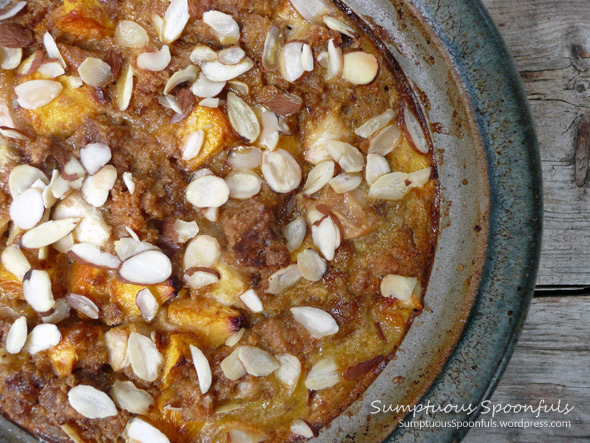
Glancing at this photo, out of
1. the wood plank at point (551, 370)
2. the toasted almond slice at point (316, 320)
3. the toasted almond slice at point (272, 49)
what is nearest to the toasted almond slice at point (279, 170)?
the toasted almond slice at point (272, 49)

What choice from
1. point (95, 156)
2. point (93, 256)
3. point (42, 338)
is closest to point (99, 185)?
point (95, 156)

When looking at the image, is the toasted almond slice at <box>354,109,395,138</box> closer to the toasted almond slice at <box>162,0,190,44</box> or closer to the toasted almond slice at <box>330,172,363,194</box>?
the toasted almond slice at <box>330,172,363,194</box>

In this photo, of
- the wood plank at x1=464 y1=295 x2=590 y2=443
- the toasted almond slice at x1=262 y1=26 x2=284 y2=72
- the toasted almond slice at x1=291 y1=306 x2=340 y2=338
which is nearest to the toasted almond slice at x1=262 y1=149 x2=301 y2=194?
the toasted almond slice at x1=262 y1=26 x2=284 y2=72

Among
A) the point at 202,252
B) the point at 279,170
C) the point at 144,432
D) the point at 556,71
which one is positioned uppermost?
the point at 556,71

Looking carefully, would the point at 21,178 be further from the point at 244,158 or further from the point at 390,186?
the point at 390,186

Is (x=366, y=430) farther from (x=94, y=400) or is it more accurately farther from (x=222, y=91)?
(x=222, y=91)

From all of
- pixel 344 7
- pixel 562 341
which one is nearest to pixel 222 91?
pixel 344 7

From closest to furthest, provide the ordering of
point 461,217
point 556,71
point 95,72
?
point 95,72 → point 461,217 → point 556,71
